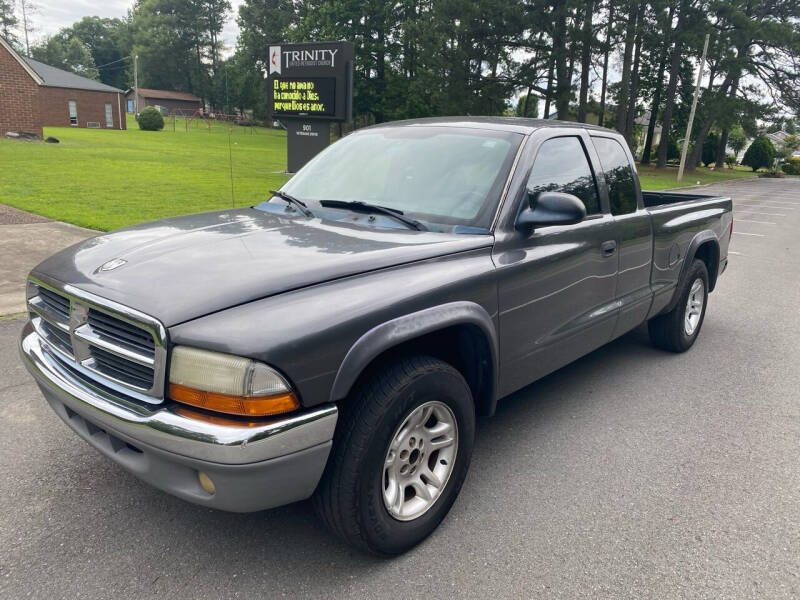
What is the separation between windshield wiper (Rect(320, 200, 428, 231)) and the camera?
3.09 meters

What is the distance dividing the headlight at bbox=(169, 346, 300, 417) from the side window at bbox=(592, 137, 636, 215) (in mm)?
2781

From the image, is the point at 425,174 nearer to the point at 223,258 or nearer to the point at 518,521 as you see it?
the point at 223,258

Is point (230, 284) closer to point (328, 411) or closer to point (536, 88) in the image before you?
point (328, 411)

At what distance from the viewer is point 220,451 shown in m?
2.04

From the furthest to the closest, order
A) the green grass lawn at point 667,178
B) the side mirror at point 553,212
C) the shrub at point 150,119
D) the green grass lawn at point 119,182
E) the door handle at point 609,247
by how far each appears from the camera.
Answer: the shrub at point 150,119, the green grass lawn at point 667,178, the green grass lawn at point 119,182, the door handle at point 609,247, the side mirror at point 553,212

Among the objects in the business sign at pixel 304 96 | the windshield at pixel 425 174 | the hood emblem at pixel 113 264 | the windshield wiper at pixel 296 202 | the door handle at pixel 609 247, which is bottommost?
the door handle at pixel 609 247

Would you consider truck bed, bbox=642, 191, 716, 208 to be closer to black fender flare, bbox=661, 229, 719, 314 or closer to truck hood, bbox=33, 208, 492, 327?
black fender flare, bbox=661, 229, 719, 314

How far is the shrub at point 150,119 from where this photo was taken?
4684cm

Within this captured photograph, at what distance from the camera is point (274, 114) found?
52.7ft

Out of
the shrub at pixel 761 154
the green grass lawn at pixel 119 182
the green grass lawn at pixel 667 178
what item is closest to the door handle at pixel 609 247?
the green grass lawn at pixel 119 182

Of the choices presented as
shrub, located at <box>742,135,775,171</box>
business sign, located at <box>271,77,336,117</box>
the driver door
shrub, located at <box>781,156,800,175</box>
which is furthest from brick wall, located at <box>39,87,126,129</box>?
shrub, located at <box>781,156,800,175</box>

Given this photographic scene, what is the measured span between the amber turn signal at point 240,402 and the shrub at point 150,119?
5022 centimetres

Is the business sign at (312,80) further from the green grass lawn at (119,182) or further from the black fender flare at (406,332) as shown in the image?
the black fender flare at (406,332)

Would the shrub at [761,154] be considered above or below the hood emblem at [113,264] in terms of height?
above
